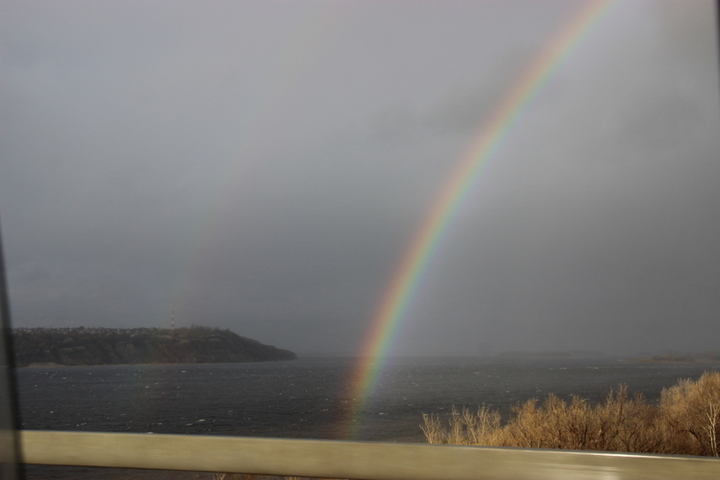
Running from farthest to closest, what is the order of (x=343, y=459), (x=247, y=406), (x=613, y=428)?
(x=247, y=406), (x=613, y=428), (x=343, y=459)

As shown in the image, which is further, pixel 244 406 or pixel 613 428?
pixel 244 406

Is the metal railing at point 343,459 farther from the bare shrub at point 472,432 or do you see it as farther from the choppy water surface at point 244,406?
the choppy water surface at point 244,406

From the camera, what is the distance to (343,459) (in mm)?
2031

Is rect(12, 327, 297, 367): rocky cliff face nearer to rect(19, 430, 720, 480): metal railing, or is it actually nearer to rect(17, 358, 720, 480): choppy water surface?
rect(17, 358, 720, 480): choppy water surface

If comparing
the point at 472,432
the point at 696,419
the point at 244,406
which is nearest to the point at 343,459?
the point at 472,432

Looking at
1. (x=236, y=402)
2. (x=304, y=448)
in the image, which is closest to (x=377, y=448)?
(x=304, y=448)

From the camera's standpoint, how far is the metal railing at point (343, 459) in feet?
6.03

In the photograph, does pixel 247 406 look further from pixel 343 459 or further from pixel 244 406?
pixel 343 459

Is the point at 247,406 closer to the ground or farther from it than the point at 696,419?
closer to the ground

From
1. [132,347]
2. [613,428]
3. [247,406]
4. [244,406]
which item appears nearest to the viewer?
[613,428]

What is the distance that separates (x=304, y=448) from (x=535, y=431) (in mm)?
17309

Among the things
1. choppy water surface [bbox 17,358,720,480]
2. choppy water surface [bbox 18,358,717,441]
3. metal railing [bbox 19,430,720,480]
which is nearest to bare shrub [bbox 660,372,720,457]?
choppy water surface [bbox 17,358,720,480]

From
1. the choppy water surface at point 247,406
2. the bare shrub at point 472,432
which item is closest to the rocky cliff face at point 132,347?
the choppy water surface at point 247,406

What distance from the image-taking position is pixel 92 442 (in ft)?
7.42
